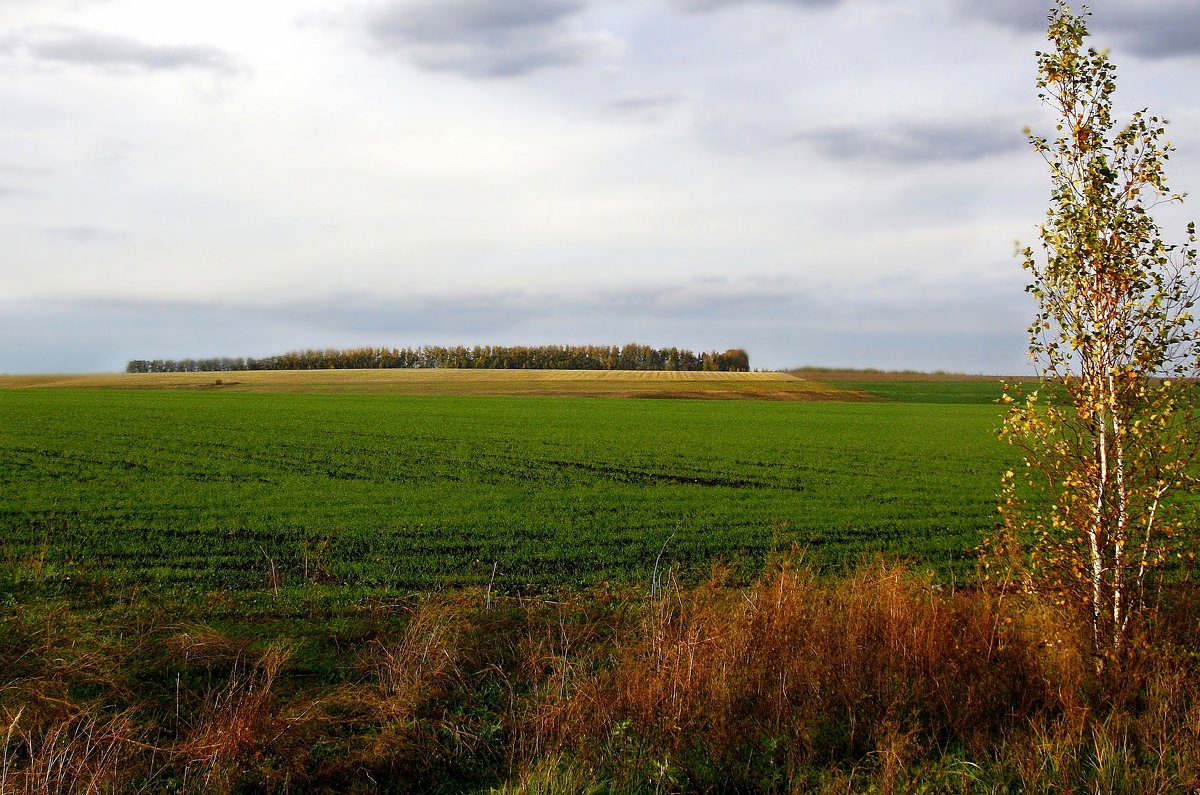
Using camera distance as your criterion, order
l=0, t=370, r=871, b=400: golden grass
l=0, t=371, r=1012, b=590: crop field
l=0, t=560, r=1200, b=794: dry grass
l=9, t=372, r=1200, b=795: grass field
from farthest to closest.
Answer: l=0, t=370, r=871, b=400: golden grass
l=0, t=371, r=1012, b=590: crop field
l=9, t=372, r=1200, b=795: grass field
l=0, t=560, r=1200, b=794: dry grass

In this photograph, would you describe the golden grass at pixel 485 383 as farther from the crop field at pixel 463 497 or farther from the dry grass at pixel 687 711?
the dry grass at pixel 687 711

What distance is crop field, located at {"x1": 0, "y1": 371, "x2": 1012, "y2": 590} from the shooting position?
674 inches

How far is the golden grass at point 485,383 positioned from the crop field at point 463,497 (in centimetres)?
4509

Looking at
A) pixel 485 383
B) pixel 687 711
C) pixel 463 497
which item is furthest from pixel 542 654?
pixel 485 383

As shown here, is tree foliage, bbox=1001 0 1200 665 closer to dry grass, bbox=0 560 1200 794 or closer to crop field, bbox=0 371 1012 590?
dry grass, bbox=0 560 1200 794

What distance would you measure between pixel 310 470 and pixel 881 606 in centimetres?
2636

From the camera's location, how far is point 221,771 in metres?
7.61

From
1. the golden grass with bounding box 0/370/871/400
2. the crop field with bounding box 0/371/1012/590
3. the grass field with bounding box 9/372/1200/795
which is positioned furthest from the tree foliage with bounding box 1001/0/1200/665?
the golden grass with bounding box 0/370/871/400

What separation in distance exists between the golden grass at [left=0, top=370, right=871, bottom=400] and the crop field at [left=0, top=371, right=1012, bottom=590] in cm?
4509

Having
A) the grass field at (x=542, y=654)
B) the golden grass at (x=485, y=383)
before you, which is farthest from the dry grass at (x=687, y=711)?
the golden grass at (x=485, y=383)

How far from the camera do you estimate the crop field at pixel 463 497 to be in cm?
1712

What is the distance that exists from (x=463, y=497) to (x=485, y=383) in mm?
93361

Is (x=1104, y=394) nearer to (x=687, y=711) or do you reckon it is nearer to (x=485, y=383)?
(x=687, y=711)

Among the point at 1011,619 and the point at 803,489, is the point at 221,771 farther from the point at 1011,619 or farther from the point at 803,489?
the point at 803,489
